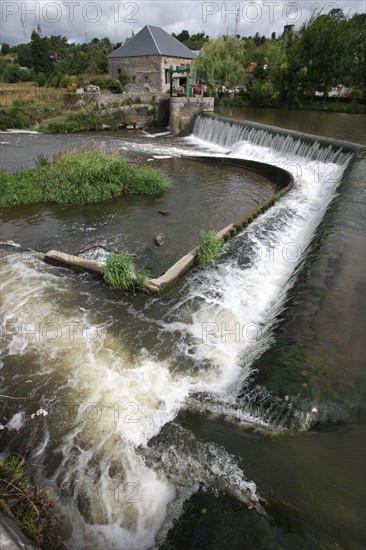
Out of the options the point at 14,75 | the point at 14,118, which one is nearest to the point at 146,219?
the point at 14,118

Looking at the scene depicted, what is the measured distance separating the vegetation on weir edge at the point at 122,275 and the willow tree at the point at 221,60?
35.4 m

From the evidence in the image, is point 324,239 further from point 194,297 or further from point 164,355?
point 164,355

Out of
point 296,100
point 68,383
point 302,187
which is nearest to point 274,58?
point 296,100

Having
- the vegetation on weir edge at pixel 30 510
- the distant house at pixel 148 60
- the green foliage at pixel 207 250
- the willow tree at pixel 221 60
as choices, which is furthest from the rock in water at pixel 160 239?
the distant house at pixel 148 60

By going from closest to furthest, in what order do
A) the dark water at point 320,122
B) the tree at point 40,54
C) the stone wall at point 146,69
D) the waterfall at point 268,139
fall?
the waterfall at point 268,139, the dark water at point 320,122, the stone wall at point 146,69, the tree at point 40,54

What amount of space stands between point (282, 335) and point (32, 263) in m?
6.07

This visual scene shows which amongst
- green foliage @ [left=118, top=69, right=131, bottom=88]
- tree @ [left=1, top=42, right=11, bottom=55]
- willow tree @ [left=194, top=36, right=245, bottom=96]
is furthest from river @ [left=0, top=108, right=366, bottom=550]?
tree @ [left=1, top=42, right=11, bottom=55]

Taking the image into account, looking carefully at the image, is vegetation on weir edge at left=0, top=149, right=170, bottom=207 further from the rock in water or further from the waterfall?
the waterfall

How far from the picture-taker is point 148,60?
1483 inches

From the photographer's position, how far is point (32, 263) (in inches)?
297

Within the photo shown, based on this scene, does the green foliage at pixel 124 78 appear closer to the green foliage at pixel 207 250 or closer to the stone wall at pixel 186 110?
the stone wall at pixel 186 110

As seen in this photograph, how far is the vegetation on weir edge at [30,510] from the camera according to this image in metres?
2.36

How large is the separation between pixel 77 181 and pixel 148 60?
34928 millimetres

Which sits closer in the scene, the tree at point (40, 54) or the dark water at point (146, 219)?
the dark water at point (146, 219)
